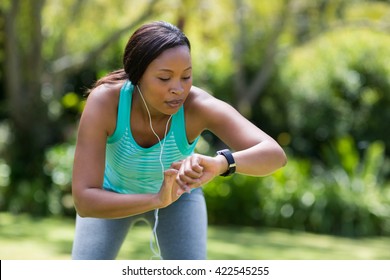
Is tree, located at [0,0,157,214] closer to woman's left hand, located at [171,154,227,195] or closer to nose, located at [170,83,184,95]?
nose, located at [170,83,184,95]

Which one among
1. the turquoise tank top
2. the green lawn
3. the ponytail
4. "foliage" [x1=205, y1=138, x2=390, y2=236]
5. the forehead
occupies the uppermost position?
"foliage" [x1=205, y1=138, x2=390, y2=236]

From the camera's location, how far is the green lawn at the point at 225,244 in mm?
9289

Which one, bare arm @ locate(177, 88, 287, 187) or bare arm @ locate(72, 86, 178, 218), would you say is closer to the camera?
bare arm @ locate(177, 88, 287, 187)

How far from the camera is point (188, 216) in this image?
3.90 m

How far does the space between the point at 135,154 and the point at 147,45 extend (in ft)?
1.96

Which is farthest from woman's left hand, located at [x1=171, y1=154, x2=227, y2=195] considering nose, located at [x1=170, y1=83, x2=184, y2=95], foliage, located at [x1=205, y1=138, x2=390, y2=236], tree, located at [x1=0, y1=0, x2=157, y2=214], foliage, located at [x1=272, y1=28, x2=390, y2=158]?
foliage, located at [x1=272, y1=28, x2=390, y2=158]

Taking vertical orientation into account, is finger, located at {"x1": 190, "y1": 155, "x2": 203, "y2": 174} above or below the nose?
below

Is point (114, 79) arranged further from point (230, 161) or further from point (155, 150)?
point (230, 161)

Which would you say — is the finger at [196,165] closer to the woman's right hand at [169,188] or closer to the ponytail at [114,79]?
the woman's right hand at [169,188]

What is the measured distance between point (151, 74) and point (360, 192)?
9188 millimetres

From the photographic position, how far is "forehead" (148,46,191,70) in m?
3.38

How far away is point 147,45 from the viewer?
3.44 meters
